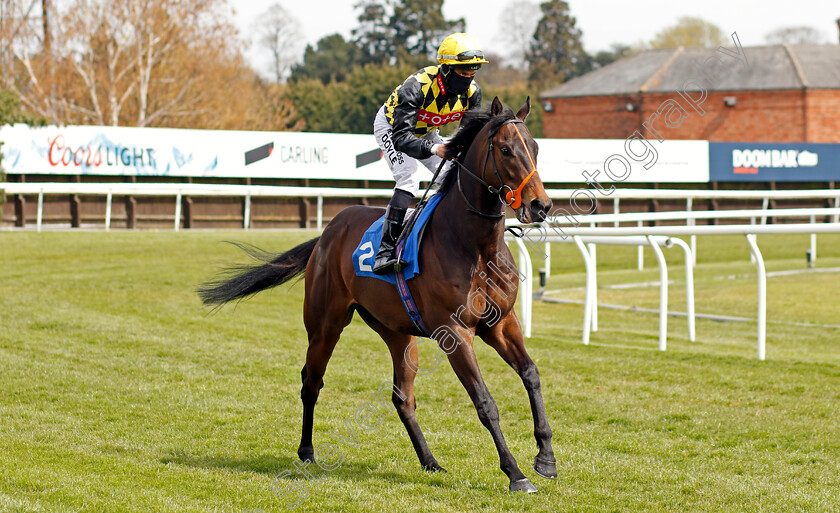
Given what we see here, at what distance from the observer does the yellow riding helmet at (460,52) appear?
416 cm

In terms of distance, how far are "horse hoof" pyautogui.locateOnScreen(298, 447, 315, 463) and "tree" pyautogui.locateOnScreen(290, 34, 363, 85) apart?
52.5 metres

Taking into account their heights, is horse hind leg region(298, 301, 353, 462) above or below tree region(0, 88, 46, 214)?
below

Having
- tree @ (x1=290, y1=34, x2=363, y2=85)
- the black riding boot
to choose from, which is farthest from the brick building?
the black riding boot

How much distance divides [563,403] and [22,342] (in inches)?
186

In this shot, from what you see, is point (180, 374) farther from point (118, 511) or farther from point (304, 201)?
point (304, 201)

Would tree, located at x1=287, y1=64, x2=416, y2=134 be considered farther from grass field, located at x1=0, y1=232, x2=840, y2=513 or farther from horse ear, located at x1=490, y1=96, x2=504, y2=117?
horse ear, located at x1=490, y1=96, x2=504, y2=117

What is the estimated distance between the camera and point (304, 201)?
19.0 meters

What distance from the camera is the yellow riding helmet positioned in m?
4.16

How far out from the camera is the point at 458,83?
14.1 ft

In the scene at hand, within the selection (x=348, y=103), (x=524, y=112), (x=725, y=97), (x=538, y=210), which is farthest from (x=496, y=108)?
(x=348, y=103)

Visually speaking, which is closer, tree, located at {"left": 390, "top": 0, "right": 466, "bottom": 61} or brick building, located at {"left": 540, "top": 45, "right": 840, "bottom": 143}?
brick building, located at {"left": 540, "top": 45, "right": 840, "bottom": 143}

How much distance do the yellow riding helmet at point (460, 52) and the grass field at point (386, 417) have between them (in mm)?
1872

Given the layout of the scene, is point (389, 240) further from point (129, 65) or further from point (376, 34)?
point (376, 34)

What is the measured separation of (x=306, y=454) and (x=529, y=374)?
1.31 metres
